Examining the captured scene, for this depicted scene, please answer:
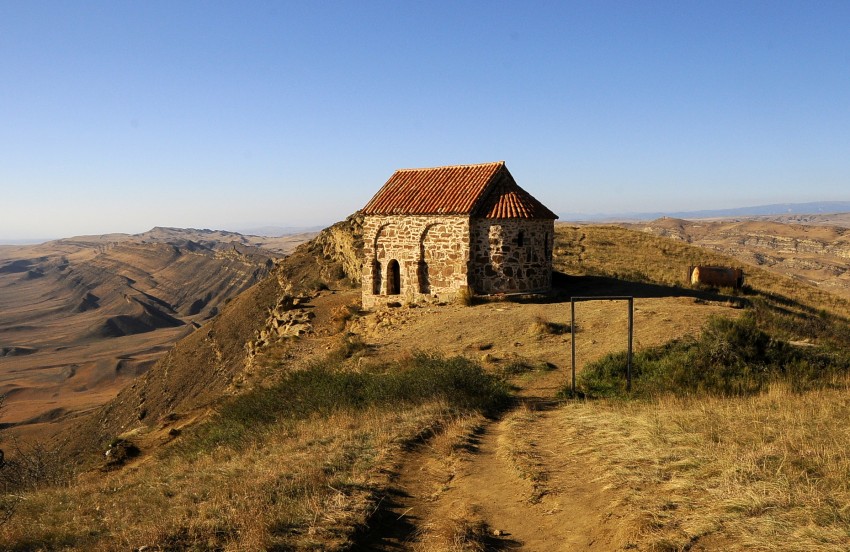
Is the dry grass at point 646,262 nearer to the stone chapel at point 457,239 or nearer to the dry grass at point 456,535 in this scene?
the stone chapel at point 457,239

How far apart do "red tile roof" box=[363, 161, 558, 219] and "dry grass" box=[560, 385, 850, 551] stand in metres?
12.7

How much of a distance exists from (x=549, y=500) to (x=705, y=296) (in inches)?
773

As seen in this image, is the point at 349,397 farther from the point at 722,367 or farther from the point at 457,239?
the point at 457,239

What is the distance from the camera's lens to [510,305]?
2144cm

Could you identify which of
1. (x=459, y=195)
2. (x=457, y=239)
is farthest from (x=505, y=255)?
(x=459, y=195)

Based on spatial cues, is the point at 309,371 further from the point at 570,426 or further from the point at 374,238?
the point at 374,238

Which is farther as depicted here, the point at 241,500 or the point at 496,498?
the point at 496,498

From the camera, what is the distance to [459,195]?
75.9 ft

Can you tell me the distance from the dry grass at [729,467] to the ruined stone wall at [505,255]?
11.8 meters

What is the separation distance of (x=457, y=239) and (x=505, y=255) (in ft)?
6.35

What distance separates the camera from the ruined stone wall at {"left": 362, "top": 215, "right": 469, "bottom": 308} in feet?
73.6

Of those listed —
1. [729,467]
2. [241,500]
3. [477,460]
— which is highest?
[729,467]

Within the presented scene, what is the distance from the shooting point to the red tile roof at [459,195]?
22.4m

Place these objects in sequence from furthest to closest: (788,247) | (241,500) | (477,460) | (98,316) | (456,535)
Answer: (98,316) < (788,247) < (477,460) < (241,500) < (456,535)
